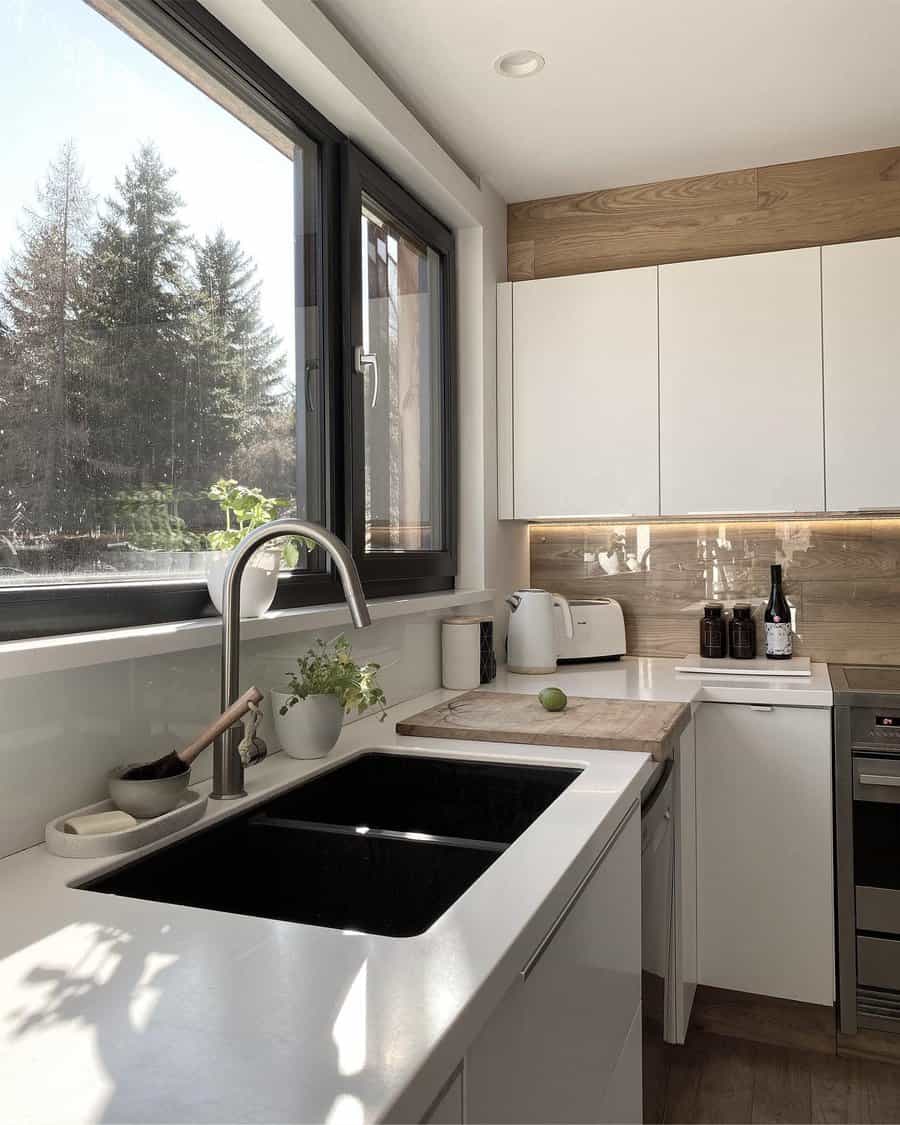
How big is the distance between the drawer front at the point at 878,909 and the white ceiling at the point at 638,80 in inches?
81.9

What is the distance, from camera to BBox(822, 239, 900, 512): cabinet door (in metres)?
2.55

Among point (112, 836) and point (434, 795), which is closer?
point (112, 836)

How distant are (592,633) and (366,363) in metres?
1.25

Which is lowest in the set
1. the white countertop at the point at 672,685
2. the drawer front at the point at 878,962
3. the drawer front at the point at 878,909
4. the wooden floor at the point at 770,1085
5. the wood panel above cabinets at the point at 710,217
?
the wooden floor at the point at 770,1085

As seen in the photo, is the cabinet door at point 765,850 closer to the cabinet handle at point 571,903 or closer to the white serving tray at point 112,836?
the cabinet handle at point 571,903

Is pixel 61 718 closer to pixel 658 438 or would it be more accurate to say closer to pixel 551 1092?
pixel 551 1092

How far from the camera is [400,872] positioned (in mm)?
1271

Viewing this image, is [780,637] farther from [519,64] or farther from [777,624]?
[519,64]

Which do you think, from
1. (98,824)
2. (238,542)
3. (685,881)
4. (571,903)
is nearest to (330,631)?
(238,542)

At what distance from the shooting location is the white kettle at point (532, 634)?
2758 mm

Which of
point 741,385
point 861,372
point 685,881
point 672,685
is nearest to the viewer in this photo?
point 685,881

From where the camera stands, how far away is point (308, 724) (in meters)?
1.64

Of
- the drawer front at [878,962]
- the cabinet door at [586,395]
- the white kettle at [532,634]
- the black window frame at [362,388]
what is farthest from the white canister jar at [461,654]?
the drawer front at [878,962]

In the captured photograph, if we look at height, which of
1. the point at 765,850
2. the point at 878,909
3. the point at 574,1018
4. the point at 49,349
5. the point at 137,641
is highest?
the point at 49,349
